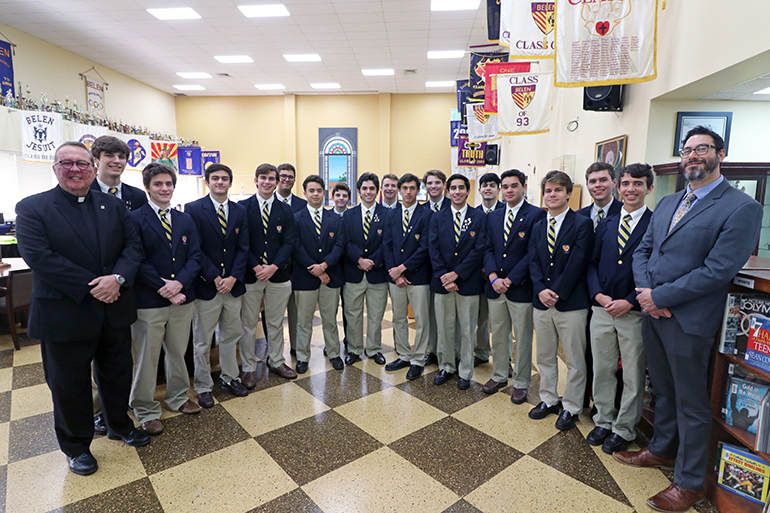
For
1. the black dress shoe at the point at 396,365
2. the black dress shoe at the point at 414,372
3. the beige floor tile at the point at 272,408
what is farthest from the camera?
the black dress shoe at the point at 396,365

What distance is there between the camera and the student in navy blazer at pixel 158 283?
277cm

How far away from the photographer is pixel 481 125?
6750 mm

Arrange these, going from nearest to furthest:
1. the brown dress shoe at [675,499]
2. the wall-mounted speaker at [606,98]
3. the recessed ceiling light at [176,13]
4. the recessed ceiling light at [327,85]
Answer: the brown dress shoe at [675,499]
the wall-mounted speaker at [606,98]
the recessed ceiling light at [176,13]
the recessed ceiling light at [327,85]

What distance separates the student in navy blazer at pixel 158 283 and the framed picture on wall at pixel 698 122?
14.0ft

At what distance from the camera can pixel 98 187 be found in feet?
9.71

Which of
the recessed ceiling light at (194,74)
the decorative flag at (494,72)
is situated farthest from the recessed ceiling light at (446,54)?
the recessed ceiling light at (194,74)

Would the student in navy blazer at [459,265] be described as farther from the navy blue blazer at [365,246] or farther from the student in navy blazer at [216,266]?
the student in navy blazer at [216,266]

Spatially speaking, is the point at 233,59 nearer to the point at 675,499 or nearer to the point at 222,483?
the point at 222,483

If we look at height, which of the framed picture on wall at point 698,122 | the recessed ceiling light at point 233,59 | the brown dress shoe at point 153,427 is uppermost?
the recessed ceiling light at point 233,59

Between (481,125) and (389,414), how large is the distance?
5.16 metres

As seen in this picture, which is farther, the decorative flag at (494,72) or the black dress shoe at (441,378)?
the decorative flag at (494,72)

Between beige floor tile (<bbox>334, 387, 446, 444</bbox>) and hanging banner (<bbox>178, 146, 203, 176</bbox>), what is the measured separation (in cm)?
1047

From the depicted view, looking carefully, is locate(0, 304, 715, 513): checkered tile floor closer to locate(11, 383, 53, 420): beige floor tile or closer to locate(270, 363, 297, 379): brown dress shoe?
locate(11, 383, 53, 420): beige floor tile

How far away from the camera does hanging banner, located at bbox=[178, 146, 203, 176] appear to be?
1162cm
